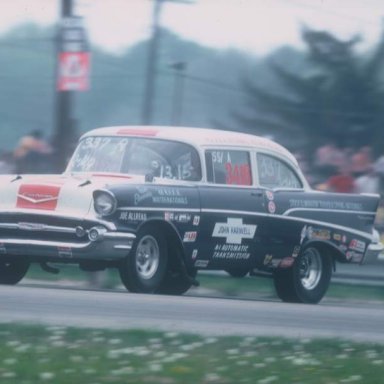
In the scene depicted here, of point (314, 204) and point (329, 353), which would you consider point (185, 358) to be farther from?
point (314, 204)

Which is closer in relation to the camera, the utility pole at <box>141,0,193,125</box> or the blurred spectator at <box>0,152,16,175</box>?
the blurred spectator at <box>0,152,16,175</box>

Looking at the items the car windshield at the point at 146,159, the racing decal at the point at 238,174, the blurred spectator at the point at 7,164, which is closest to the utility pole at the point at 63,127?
the blurred spectator at the point at 7,164

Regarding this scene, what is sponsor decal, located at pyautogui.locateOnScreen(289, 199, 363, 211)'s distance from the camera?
580 inches

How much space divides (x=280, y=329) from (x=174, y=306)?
1406 millimetres

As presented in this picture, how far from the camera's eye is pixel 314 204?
587 inches

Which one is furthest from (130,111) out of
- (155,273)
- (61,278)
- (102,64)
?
(155,273)

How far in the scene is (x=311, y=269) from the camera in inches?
601

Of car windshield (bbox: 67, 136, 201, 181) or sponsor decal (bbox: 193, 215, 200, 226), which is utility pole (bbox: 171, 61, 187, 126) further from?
sponsor decal (bbox: 193, 215, 200, 226)

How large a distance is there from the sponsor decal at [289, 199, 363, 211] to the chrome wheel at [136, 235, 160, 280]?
1.87 meters

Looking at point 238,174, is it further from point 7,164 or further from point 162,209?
point 7,164

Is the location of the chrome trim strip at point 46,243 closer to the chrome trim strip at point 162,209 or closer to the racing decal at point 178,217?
the chrome trim strip at point 162,209

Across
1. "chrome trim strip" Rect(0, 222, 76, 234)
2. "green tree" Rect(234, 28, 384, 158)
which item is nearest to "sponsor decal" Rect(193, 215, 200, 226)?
"chrome trim strip" Rect(0, 222, 76, 234)

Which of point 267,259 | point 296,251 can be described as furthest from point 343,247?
point 267,259

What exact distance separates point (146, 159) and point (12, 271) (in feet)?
5.92
